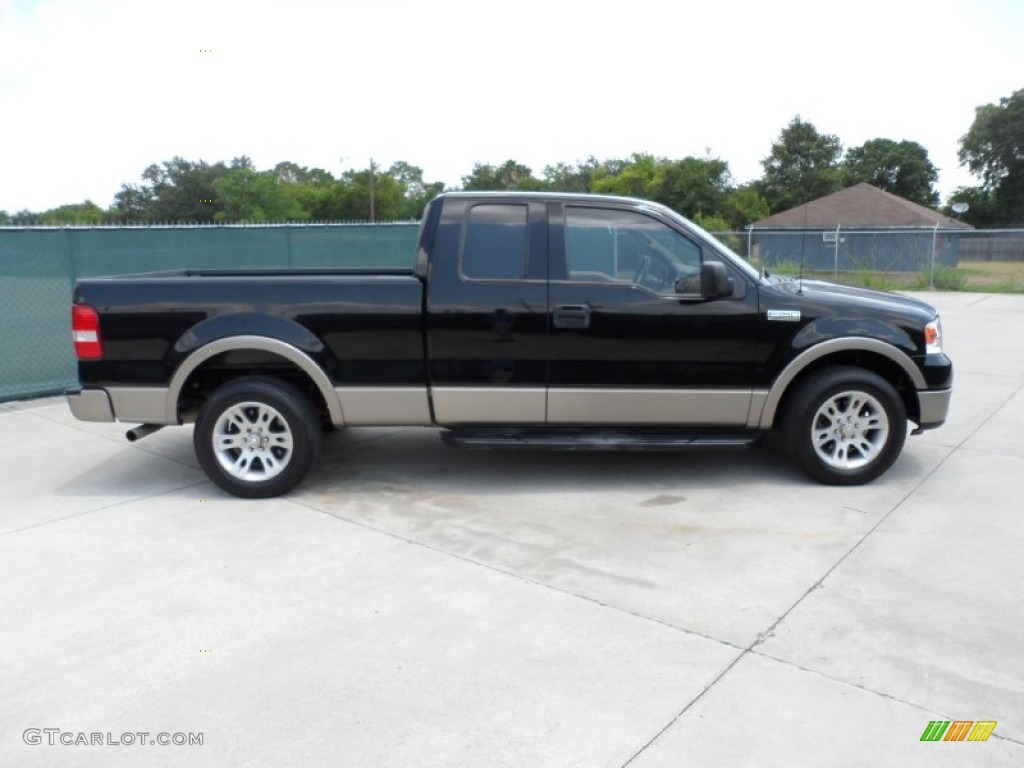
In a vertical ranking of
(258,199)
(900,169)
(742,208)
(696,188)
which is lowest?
(742,208)

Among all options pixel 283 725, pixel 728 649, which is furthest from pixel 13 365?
pixel 728 649

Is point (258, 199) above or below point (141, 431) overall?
above

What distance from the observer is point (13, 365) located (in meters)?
8.87

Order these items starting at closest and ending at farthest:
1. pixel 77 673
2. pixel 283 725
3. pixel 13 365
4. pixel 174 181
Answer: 1. pixel 283 725
2. pixel 77 673
3. pixel 13 365
4. pixel 174 181

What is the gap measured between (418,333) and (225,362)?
1316 millimetres

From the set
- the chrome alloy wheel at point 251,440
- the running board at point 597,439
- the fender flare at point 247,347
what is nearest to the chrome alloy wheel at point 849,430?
the running board at point 597,439

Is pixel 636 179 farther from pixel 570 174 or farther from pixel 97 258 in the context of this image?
pixel 97 258

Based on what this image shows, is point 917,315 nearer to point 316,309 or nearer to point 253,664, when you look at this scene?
point 316,309

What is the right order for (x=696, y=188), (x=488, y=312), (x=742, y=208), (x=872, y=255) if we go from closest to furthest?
1. (x=488, y=312)
2. (x=872, y=255)
3. (x=696, y=188)
4. (x=742, y=208)

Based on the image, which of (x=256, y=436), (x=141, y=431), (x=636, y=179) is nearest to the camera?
(x=256, y=436)

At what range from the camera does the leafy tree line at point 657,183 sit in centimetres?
4484

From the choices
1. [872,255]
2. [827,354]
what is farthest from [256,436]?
[872,255]

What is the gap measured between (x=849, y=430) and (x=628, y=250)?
6.36 ft

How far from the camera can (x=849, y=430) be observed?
5.75 m
